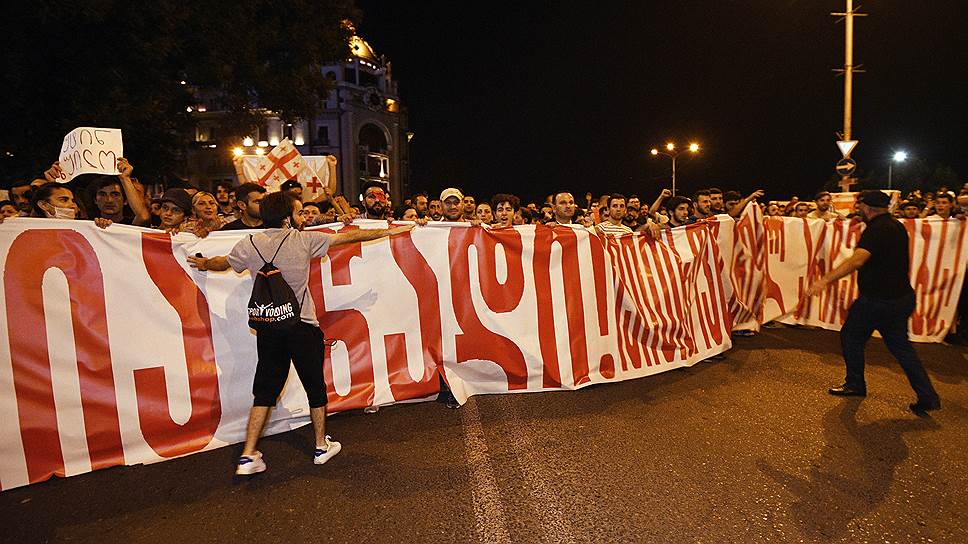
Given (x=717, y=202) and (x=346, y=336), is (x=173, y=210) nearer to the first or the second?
(x=346, y=336)

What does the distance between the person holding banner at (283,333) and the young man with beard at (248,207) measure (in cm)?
115

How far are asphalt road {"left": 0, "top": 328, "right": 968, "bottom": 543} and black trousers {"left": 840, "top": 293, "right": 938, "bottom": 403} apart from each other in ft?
0.74

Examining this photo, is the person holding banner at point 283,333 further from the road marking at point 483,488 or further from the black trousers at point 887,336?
the black trousers at point 887,336

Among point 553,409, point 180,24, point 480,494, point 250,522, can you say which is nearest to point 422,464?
point 480,494

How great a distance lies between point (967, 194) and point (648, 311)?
494 cm

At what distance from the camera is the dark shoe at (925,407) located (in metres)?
4.52

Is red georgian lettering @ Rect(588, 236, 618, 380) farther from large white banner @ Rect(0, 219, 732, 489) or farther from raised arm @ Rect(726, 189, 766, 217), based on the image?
raised arm @ Rect(726, 189, 766, 217)

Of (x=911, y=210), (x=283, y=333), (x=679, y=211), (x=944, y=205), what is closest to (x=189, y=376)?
(x=283, y=333)

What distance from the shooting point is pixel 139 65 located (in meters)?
10.5

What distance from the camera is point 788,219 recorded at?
8383mm

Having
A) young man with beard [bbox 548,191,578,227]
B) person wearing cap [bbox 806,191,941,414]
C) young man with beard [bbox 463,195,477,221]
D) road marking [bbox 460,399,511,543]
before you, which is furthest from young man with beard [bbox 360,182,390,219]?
person wearing cap [bbox 806,191,941,414]

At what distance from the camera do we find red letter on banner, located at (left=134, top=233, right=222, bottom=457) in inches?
158

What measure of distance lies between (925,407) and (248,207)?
5.74 m

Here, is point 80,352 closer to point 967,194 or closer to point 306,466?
point 306,466
